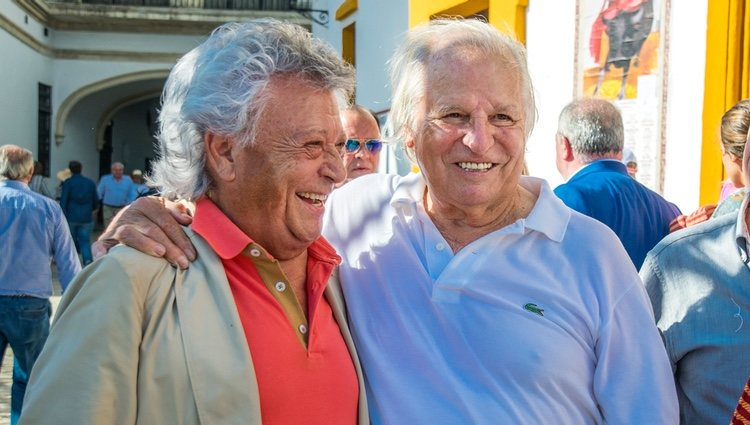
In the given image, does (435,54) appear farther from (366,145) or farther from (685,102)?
(685,102)

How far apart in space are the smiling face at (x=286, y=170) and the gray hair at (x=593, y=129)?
2.60m

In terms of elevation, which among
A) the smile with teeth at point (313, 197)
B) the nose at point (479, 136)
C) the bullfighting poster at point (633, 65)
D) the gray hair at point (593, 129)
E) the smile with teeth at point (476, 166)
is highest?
the bullfighting poster at point (633, 65)

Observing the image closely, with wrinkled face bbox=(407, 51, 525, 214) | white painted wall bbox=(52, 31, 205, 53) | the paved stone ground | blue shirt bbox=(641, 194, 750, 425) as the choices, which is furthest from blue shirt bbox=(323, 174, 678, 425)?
white painted wall bbox=(52, 31, 205, 53)

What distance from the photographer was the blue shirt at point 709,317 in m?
2.20

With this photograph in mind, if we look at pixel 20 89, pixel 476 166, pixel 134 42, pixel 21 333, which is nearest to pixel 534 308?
pixel 476 166

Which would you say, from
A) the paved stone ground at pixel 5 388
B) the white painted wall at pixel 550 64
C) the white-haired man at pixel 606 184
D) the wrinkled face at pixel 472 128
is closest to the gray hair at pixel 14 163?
the paved stone ground at pixel 5 388

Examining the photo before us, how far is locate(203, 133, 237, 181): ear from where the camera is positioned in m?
1.95

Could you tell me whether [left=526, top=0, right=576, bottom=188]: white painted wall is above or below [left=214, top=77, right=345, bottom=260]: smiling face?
above

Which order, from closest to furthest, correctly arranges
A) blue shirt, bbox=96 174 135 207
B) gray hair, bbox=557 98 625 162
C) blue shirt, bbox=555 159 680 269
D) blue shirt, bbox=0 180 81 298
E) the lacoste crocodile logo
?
1. the lacoste crocodile logo
2. blue shirt, bbox=555 159 680 269
3. gray hair, bbox=557 98 625 162
4. blue shirt, bbox=0 180 81 298
5. blue shirt, bbox=96 174 135 207

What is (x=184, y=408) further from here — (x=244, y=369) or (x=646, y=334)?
(x=646, y=334)

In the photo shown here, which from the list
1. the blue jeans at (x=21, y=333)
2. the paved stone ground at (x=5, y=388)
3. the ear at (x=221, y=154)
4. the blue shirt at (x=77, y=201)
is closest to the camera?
the ear at (x=221, y=154)

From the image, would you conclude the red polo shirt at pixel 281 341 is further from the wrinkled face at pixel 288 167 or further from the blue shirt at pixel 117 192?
the blue shirt at pixel 117 192

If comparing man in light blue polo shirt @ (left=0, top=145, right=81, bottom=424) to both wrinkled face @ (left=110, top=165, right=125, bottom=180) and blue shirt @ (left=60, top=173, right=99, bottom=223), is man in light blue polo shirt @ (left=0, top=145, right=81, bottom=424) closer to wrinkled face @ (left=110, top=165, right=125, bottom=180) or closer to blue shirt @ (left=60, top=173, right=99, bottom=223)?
blue shirt @ (left=60, top=173, right=99, bottom=223)

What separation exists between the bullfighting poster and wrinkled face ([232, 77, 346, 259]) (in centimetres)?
424
